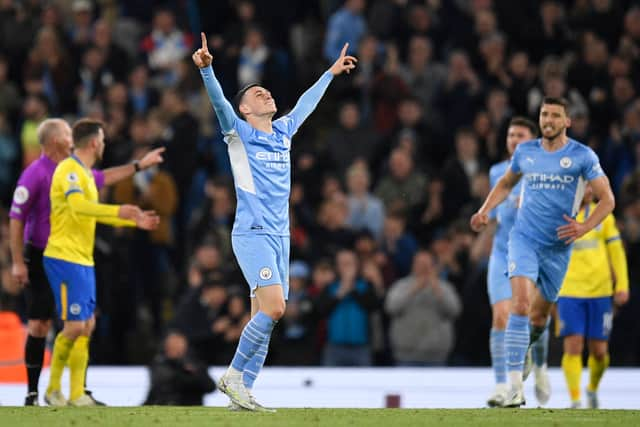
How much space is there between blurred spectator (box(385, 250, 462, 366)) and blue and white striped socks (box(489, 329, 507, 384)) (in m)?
2.75

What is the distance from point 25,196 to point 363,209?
606 cm

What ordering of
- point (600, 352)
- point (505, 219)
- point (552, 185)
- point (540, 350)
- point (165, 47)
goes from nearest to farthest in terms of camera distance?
point (552, 185)
point (505, 219)
point (540, 350)
point (600, 352)
point (165, 47)

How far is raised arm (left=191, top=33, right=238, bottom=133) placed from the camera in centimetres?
1013

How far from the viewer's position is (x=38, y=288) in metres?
12.3

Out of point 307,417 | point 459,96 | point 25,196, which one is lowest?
point 307,417

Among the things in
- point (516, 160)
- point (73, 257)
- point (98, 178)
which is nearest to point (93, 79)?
point (98, 178)

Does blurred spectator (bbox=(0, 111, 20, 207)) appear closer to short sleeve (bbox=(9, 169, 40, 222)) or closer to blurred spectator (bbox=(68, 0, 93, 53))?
blurred spectator (bbox=(68, 0, 93, 53))

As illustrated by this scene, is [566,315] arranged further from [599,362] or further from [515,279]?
[515,279]

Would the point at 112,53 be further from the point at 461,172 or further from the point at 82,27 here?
the point at 461,172

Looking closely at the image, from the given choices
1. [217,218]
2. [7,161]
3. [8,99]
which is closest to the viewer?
[217,218]

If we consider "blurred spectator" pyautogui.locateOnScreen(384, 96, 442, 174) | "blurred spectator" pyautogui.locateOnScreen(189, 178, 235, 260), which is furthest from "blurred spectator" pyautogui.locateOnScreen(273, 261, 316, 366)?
"blurred spectator" pyautogui.locateOnScreen(384, 96, 442, 174)

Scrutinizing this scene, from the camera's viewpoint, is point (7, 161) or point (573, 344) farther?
point (7, 161)

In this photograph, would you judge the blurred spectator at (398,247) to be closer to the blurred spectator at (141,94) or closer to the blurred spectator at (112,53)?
the blurred spectator at (141,94)

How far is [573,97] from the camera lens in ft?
58.3
